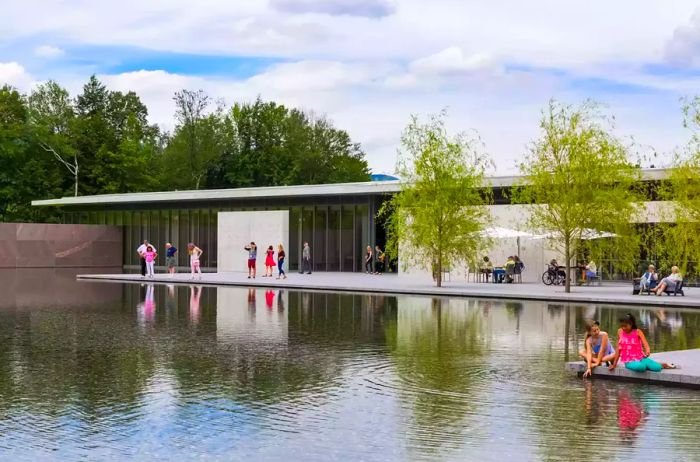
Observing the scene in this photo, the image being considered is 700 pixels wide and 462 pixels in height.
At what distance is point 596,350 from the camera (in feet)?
45.7

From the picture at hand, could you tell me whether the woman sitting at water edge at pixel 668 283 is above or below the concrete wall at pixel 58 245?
below

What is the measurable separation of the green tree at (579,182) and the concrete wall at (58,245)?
123 feet

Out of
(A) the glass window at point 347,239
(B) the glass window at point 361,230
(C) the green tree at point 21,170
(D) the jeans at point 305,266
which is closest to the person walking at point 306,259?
(D) the jeans at point 305,266

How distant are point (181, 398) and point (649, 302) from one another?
71.4 feet

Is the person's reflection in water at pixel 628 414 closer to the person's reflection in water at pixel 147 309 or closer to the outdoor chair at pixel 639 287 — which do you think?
the person's reflection in water at pixel 147 309

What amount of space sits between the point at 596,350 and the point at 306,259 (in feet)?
131

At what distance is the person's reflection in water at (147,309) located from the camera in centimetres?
2286

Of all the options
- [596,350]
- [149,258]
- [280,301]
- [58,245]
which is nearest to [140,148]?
[58,245]

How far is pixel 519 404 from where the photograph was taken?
11.4 meters

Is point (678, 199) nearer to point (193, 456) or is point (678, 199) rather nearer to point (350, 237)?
point (350, 237)

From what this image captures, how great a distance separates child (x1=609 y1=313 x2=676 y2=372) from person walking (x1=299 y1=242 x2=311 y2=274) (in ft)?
129

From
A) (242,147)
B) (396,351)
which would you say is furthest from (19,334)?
(242,147)

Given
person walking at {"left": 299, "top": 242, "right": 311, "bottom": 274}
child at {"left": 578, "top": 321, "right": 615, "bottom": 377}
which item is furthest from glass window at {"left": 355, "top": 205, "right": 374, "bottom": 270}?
child at {"left": 578, "top": 321, "right": 615, "bottom": 377}

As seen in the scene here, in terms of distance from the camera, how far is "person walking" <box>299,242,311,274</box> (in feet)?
173
